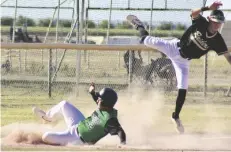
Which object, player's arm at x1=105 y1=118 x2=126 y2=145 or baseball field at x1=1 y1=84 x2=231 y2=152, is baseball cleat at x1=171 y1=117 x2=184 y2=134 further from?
player's arm at x1=105 y1=118 x2=126 y2=145

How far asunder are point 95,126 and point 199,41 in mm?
2527

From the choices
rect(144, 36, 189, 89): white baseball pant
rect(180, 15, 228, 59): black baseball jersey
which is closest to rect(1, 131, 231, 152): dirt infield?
rect(144, 36, 189, 89): white baseball pant

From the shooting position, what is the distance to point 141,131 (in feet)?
39.9

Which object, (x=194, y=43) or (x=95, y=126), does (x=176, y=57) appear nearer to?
(x=194, y=43)

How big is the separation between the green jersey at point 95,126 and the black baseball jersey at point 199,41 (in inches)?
87.0

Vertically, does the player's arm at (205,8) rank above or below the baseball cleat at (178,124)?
above

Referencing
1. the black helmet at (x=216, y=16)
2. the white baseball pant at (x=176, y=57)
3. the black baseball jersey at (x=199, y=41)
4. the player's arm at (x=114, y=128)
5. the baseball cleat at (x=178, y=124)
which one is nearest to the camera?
the player's arm at (x=114, y=128)

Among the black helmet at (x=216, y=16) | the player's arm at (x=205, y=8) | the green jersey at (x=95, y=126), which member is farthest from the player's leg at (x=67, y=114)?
the black helmet at (x=216, y=16)

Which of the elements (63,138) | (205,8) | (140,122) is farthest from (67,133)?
(140,122)

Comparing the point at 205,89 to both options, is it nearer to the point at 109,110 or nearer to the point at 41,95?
the point at 41,95

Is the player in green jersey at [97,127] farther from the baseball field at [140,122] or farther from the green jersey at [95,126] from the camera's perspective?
the baseball field at [140,122]

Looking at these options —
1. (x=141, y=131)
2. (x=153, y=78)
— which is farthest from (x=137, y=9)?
(x=141, y=131)

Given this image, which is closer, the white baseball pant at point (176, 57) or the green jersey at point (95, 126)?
the green jersey at point (95, 126)

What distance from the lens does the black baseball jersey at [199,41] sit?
10922 millimetres
